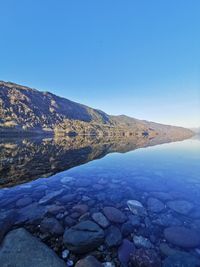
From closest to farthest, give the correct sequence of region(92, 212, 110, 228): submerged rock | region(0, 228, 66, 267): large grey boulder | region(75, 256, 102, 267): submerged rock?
region(0, 228, 66, 267): large grey boulder < region(75, 256, 102, 267): submerged rock < region(92, 212, 110, 228): submerged rock

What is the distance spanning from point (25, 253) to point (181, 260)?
10.3 ft

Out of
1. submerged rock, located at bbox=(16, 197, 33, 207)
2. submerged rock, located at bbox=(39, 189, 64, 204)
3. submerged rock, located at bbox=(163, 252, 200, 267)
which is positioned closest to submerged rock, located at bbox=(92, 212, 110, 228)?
submerged rock, located at bbox=(163, 252, 200, 267)

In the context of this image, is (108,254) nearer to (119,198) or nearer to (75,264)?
(75,264)

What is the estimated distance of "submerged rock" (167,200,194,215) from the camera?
611 centimetres

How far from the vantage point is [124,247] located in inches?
158

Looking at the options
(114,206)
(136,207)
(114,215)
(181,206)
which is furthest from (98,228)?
(181,206)

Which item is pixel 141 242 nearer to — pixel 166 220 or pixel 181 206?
pixel 166 220

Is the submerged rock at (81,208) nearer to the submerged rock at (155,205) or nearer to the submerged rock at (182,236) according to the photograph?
the submerged rock at (155,205)

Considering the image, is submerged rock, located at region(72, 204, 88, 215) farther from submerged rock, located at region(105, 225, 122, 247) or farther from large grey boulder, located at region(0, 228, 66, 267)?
large grey boulder, located at region(0, 228, 66, 267)

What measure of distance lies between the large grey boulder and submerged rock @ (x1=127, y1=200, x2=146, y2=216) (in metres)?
3.12

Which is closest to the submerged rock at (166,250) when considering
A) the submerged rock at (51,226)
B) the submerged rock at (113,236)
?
the submerged rock at (113,236)

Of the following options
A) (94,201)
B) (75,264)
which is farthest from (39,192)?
(75,264)

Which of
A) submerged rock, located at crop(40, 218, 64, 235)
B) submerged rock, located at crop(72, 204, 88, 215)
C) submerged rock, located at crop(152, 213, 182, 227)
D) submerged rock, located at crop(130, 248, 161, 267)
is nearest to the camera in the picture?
submerged rock, located at crop(130, 248, 161, 267)

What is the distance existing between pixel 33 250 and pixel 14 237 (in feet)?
2.18
